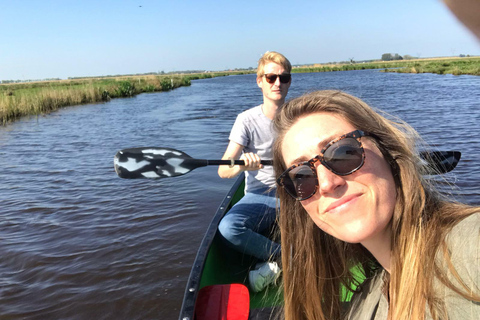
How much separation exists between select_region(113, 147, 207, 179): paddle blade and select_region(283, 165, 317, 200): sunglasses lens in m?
1.72

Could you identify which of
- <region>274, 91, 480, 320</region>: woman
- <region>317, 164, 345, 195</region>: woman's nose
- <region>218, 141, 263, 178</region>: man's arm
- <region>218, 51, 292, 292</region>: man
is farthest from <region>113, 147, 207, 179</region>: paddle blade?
<region>317, 164, 345, 195</region>: woman's nose

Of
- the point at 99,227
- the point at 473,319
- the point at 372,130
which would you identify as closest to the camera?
the point at 473,319

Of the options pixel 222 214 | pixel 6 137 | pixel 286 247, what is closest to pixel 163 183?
pixel 222 214

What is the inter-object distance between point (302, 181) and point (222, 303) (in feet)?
5.08

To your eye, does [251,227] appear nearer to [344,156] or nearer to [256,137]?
[256,137]

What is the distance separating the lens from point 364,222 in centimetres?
122

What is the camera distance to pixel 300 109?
4.95 ft

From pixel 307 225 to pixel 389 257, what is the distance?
0.40m

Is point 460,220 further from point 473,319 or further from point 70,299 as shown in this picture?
point 70,299

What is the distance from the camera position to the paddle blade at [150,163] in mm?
3059

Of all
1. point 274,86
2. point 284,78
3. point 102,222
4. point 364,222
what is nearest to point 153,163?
point 274,86

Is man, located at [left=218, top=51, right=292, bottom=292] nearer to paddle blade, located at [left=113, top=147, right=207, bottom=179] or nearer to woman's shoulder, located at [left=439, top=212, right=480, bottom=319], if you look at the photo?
paddle blade, located at [left=113, top=147, right=207, bottom=179]

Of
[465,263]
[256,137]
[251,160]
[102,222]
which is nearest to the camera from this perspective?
[465,263]

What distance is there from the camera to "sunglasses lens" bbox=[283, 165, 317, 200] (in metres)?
1.43
